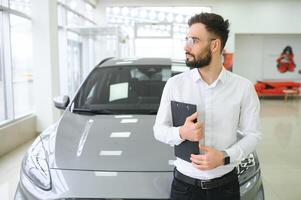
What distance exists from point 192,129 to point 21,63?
5.49 m

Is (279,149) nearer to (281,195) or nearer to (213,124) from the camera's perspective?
(281,195)

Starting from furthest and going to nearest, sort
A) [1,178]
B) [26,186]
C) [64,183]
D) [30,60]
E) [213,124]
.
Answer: [30,60]
[1,178]
[26,186]
[64,183]
[213,124]

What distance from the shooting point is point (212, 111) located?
4.29 ft

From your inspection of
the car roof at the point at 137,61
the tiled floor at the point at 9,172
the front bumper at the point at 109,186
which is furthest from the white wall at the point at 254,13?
the front bumper at the point at 109,186

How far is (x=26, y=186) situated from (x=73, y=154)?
303 millimetres

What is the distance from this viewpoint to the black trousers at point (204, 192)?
52.1 inches

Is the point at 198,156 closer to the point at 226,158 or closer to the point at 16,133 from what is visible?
the point at 226,158

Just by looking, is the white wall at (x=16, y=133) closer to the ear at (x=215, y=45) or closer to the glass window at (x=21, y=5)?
the glass window at (x=21, y=5)

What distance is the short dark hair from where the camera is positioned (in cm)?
128

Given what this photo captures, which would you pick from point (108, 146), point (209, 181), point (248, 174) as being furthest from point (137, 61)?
point (209, 181)

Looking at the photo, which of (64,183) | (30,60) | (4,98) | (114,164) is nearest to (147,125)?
→ (114,164)

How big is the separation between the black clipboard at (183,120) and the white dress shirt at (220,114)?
3 cm

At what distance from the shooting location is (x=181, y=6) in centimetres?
1191

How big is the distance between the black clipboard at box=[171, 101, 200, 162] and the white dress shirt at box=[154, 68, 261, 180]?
0.03 metres
